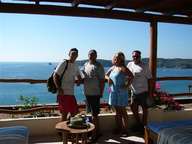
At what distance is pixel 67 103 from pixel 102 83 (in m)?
0.61

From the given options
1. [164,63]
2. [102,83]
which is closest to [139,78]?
[102,83]

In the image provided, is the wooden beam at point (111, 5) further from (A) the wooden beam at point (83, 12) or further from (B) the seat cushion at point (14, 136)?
(B) the seat cushion at point (14, 136)

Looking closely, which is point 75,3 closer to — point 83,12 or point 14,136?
point 83,12

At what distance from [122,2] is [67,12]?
89cm

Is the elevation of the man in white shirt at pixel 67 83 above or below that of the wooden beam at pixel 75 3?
below

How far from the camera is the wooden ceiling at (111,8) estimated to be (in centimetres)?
525

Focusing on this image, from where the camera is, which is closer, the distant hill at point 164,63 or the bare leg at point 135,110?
the bare leg at point 135,110

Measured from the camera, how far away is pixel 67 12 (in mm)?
5508

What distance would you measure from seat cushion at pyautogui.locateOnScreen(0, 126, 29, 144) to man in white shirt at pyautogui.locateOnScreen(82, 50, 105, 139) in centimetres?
139

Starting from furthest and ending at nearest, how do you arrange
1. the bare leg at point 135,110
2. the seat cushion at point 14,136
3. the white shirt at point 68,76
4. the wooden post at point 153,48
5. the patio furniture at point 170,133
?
1. the wooden post at point 153,48
2. the bare leg at point 135,110
3. the white shirt at point 68,76
4. the patio furniture at point 170,133
5. the seat cushion at point 14,136

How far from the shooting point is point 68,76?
16.6 ft

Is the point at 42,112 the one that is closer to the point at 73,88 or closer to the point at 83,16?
the point at 73,88

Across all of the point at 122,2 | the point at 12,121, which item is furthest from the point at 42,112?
the point at 122,2

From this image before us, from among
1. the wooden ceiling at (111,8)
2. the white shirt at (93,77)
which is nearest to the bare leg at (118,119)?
the white shirt at (93,77)
